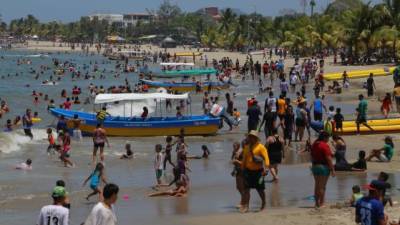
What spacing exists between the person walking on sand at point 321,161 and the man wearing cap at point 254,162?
860 millimetres

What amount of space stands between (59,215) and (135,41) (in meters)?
174

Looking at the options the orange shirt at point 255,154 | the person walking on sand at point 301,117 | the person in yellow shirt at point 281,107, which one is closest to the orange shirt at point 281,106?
the person in yellow shirt at point 281,107

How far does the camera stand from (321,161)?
1273 centimetres

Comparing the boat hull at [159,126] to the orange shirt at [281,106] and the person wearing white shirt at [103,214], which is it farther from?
the person wearing white shirt at [103,214]

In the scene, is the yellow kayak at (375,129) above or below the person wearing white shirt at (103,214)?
below

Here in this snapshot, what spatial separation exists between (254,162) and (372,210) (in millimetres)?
4026

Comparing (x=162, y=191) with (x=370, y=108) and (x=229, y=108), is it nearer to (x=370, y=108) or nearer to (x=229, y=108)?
(x=229, y=108)

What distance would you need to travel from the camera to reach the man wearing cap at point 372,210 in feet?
28.0

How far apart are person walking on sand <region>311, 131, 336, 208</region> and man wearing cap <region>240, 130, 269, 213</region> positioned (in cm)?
86

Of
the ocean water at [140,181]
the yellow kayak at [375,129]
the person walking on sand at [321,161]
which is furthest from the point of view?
the yellow kayak at [375,129]

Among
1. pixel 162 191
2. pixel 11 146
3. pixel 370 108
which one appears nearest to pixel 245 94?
pixel 370 108

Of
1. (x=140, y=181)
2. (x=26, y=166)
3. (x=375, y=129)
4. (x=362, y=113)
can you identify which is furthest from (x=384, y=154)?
(x=26, y=166)

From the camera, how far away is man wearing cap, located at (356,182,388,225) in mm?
8547

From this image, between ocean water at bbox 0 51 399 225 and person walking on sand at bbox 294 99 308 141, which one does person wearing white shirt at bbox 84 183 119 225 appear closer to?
ocean water at bbox 0 51 399 225
